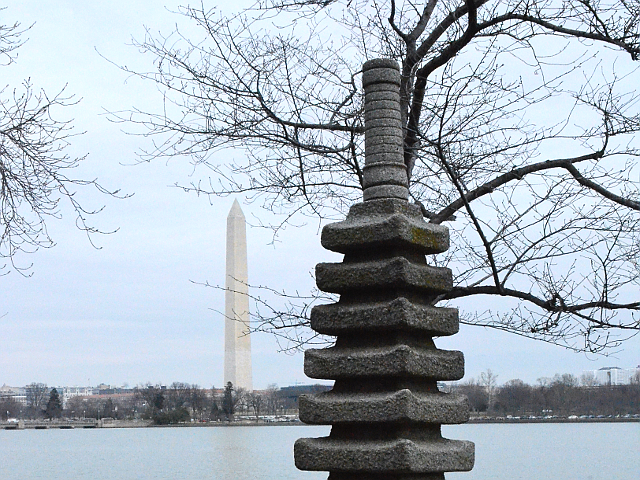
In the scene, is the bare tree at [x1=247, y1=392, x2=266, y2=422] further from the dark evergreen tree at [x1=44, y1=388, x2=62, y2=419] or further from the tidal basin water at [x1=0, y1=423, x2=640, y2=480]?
the dark evergreen tree at [x1=44, y1=388, x2=62, y2=419]

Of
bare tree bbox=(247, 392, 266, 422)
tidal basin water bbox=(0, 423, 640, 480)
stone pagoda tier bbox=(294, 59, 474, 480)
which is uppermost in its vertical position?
bare tree bbox=(247, 392, 266, 422)

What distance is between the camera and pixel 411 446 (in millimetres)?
5578

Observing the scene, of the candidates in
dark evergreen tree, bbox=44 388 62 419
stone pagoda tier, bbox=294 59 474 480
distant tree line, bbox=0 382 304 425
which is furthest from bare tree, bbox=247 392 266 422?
stone pagoda tier, bbox=294 59 474 480

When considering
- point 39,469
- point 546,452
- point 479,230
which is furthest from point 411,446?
point 546,452

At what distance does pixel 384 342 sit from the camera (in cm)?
596

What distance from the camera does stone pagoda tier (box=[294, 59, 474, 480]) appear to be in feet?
18.7

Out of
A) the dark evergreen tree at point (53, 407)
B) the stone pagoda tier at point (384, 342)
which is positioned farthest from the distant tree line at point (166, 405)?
the stone pagoda tier at point (384, 342)

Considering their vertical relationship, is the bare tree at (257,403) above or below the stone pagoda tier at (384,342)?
above

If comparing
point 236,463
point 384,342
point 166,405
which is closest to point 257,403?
point 166,405

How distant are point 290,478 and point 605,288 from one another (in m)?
33.4

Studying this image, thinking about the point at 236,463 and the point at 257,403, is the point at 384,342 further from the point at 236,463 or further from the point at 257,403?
the point at 257,403

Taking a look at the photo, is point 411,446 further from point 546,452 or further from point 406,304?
point 546,452

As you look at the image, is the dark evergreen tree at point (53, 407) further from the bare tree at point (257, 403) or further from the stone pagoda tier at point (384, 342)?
the stone pagoda tier at point (384, 342)

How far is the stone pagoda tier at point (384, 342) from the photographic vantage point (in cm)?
571
